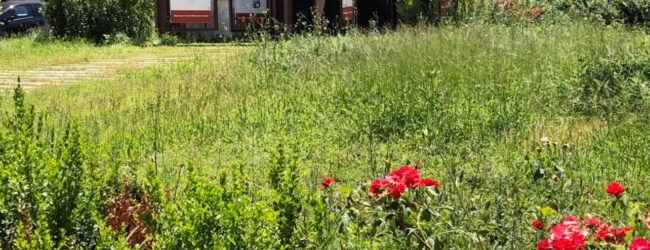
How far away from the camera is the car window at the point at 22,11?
2323 cm

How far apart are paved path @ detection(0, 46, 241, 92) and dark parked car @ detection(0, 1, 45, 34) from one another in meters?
10.2

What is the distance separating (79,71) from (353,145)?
25.9 ft

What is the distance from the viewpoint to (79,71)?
40.5ft

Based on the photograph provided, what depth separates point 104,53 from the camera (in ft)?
51.0

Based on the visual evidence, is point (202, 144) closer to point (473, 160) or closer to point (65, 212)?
point (473, 160)

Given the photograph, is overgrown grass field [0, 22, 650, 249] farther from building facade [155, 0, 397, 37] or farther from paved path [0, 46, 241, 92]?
building facade [155, 0, 397, 37]

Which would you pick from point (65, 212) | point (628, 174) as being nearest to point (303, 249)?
point (65, 212)

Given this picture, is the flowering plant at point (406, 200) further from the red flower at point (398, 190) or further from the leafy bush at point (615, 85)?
the leafy bush at point (615, 85)

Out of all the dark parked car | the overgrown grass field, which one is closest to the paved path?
the overgrown grass field

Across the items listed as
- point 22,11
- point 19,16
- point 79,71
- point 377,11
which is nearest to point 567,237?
point 79,71

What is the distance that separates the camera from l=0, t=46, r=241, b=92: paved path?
11.0 m

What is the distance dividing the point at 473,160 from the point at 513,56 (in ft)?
10.2

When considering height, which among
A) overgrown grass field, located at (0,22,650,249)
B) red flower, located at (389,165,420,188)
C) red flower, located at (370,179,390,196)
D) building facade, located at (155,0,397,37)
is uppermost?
building facade, located at (155,0,397,37)

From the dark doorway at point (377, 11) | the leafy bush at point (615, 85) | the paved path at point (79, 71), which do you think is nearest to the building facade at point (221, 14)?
the dark doorway at point (377, 11)
